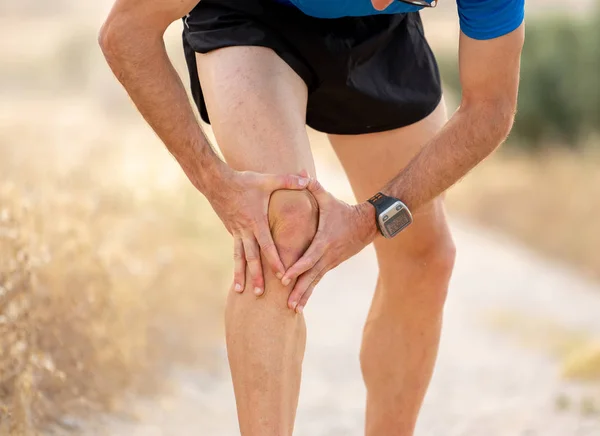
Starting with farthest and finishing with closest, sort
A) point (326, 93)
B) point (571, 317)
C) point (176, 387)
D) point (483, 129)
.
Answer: point (571, 317) < point (176, 387) < point (326, 93) < point (483, 129)

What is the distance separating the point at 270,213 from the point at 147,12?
487mm

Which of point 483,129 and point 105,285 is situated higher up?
point 105,285

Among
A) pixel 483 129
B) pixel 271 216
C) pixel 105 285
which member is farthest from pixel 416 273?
pixel 105 285

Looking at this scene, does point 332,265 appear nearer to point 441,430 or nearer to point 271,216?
point 271,216

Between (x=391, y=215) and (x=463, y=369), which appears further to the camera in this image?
(x=463, y=369)

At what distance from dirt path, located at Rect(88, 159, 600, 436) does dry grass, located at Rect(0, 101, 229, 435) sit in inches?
9.1

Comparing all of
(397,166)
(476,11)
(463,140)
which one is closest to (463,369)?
(397,166)

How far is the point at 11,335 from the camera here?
314cm

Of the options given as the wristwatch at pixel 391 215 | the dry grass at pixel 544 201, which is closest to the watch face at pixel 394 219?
the wristwatch at pixel 391 215

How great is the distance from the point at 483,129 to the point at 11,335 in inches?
65.7

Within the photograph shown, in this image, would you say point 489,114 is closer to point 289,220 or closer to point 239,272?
point 289,220

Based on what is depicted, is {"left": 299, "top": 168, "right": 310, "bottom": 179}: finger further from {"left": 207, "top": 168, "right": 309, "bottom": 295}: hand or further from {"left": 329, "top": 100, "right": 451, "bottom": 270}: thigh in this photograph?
{"left": 329, "top": 100, "right": 451, "bottom": 270}: thigh

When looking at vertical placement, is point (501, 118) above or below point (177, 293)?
below

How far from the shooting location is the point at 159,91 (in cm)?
211
